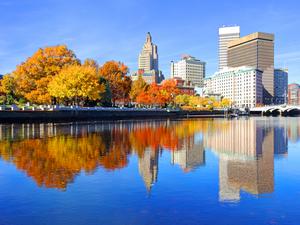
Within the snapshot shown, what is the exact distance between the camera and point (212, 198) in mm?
12891

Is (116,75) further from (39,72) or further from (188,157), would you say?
(188,157)

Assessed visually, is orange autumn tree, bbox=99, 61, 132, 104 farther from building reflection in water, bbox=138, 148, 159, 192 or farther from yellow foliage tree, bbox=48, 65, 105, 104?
building reflection in water, bbox=138, 148, 159, 192

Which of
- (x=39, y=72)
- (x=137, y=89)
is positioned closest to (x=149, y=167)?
(x=39, y=72)

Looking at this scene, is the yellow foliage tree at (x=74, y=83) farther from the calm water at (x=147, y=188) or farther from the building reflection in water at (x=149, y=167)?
the building reflection in water at (x=149, y=167)

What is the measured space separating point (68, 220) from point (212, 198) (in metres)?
5.00

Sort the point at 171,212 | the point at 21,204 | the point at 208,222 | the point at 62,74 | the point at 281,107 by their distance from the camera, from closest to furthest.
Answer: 1. the point at 208,222
2. the point at 171,212
3. the point at 21,204
4. the point at 62,74
5. the point at 281,107

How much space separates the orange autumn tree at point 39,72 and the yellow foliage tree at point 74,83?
2807 mm

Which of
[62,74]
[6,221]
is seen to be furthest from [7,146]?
[62,74]

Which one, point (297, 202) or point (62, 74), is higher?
point (62, 74)

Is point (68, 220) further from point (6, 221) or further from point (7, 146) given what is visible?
point (7, 146)

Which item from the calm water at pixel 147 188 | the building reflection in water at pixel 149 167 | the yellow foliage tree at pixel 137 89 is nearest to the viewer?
the calm water at pixel 147 188

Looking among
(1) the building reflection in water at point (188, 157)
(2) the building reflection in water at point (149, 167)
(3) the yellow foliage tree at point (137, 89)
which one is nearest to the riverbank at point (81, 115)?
(3) the yellow foliage tree at point (137, 89)

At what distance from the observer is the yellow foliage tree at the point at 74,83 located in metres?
75.4

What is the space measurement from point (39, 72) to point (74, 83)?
883 centimetres
